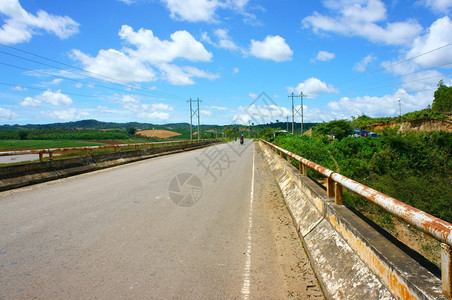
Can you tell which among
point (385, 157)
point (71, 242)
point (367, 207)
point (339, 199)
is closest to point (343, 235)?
point (339, 199)

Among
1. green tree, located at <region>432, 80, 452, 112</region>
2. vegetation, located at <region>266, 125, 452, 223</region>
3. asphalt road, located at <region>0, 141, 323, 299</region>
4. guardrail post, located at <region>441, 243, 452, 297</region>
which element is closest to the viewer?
guardrail post, located at <region>441, 243, 452, 297</region>

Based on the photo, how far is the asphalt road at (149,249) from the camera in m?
3.46

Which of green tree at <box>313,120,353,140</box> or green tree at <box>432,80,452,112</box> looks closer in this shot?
green tree at <box>313,120,353,140</box>

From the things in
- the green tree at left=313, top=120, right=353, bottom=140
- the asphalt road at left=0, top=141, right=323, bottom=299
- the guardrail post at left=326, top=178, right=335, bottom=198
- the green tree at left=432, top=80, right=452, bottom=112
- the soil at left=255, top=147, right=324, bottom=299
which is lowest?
the soil at left=255, top=147, right=324, bottom=299

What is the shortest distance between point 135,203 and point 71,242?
2.74 m

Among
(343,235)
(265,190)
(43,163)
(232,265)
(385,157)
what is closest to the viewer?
(343,235)

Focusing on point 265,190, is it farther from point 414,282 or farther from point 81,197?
point 414,282

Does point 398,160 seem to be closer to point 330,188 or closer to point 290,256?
point 330,188

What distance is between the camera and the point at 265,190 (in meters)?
10.5

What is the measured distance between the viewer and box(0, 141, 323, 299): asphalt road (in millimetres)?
3459

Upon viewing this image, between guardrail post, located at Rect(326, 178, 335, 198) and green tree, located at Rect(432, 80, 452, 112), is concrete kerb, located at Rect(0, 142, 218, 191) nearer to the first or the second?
guardrail post, located at Rect(326, 178, 335, 198)

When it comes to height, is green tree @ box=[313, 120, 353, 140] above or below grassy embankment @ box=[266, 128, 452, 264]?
above

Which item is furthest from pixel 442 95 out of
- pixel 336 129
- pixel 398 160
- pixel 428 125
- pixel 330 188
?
pixel 330 188

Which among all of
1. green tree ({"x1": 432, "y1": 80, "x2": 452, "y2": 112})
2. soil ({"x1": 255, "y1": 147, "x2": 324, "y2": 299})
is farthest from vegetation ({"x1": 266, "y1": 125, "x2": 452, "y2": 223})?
green tree ({"x1": 432, "y1": 80, "x2": 452, "y2": 112})
